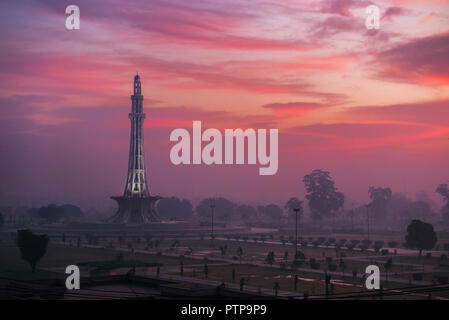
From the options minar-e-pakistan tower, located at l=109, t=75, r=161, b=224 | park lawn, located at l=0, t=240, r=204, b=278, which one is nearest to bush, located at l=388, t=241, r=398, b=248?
park lawn, located at l=0, t=240, r=204, b=278

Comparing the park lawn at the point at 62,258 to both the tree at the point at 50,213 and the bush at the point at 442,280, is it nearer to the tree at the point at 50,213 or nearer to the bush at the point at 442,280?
the bush at the point at 442,280

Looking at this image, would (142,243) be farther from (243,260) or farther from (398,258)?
(398,258)

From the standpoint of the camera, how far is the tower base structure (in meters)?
140

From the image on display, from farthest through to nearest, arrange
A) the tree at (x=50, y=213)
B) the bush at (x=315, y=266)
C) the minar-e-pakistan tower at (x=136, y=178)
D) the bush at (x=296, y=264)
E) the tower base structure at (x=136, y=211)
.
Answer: the tree at (x=50, y=213) < the minar-e-pakistan tower at (x=136, y=178) < the tower base structure at (x=136, y=211) < the bush at (x=296, y=264) < the bush at (x=315, y=266)

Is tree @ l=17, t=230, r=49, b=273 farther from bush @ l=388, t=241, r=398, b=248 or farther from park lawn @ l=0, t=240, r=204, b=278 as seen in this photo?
bush @ l=388, t=241, r=398, b=248

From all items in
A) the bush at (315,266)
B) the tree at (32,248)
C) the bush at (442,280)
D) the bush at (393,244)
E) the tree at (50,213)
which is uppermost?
the tree at (50,213)

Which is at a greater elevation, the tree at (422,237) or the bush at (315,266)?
the tree at (422,237)

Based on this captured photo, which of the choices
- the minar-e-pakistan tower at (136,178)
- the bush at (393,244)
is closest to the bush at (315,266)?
the bush at (393,244)

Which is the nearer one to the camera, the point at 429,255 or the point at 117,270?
the point at 117,270

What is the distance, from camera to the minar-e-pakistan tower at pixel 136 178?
14250 cm
